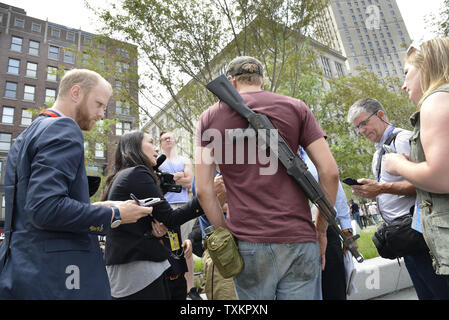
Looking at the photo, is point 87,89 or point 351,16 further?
point 351,16

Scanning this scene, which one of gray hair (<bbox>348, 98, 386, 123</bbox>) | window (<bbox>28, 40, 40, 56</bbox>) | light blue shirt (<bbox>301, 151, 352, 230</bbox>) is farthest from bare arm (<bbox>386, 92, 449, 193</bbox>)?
window (<bbox>28, 40, 40, 56</bbox>)

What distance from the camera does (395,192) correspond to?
214 centimetres

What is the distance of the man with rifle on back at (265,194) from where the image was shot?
4.66 ft

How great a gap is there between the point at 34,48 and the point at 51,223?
132ft

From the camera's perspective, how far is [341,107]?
56.7 feet

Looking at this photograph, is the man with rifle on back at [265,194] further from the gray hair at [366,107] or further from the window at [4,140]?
the window at [4,140]

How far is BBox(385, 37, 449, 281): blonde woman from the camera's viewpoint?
129 centimetres

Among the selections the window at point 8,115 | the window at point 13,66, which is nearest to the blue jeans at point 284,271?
the window at point 8,115

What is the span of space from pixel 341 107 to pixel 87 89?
1809cm

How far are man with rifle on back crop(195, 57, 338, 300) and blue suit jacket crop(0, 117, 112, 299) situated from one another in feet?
2.33
